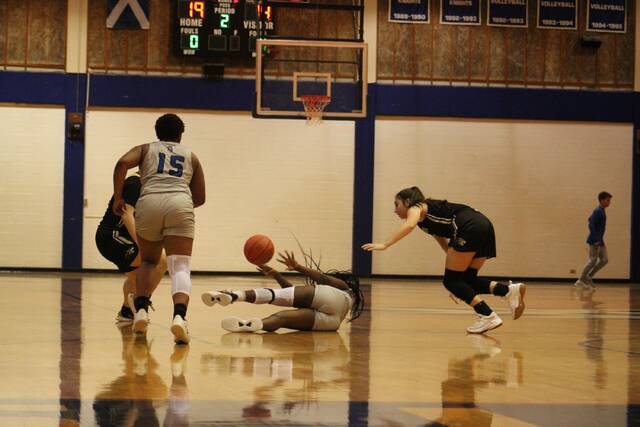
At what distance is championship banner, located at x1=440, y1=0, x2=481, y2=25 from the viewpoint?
2117 centimetres

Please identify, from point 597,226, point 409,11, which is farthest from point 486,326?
point 409,11

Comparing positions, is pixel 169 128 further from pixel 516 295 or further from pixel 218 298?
pixel 516 295

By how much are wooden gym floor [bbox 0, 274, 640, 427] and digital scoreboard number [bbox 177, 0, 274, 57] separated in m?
Answer: 9.59

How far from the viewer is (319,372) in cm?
645

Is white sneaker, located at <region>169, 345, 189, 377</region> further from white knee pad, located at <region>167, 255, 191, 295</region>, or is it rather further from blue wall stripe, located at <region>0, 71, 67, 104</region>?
blue wall stripe, located at <region>0, 71, 67, 104</region>

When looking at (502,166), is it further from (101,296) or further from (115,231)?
(115,231)

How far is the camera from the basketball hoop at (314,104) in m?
16.9

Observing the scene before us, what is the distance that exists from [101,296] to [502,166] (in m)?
10.4

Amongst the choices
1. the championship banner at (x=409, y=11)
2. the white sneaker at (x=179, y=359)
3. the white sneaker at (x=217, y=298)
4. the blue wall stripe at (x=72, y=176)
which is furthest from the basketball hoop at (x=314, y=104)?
the white sneaker at (x=179, y=359)

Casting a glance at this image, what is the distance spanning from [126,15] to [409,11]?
5.57 metres

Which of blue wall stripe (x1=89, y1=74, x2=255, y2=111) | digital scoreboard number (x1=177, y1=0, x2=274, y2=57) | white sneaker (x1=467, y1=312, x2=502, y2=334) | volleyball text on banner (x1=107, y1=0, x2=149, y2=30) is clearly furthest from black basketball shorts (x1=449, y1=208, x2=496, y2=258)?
volleyball text on banner (x1=107, y1=0, x2=149, y2=30)

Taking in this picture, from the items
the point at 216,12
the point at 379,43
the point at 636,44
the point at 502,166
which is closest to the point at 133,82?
the point at 216,12

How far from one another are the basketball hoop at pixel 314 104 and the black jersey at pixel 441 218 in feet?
23.2

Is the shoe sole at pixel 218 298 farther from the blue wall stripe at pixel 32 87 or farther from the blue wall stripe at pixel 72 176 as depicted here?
the blue wall stripe at pixel 32 87
